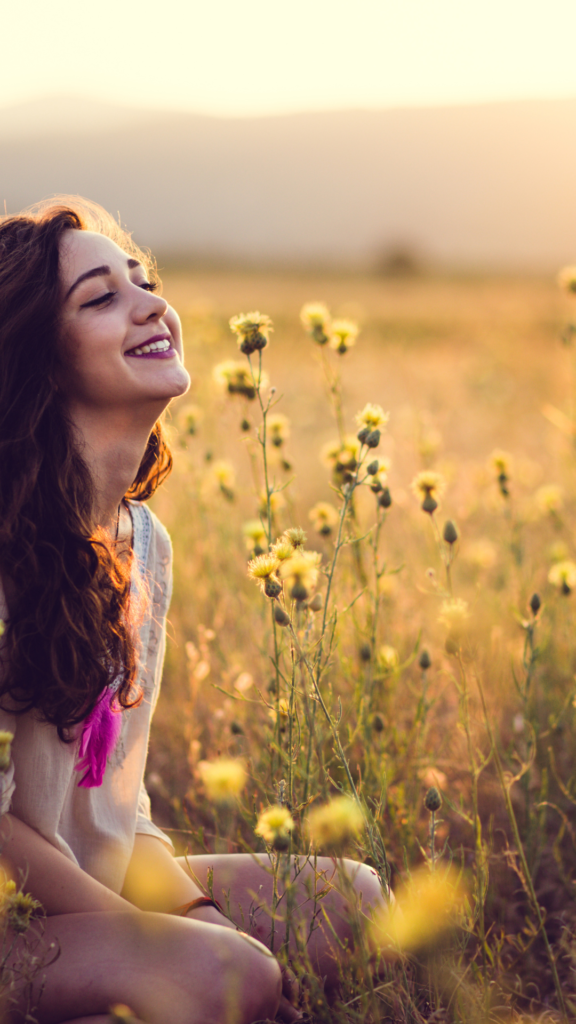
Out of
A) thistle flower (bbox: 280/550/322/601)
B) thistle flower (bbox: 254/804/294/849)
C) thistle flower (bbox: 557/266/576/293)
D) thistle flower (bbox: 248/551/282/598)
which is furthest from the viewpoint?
thistle flower (bbox: 557/266/576/293)

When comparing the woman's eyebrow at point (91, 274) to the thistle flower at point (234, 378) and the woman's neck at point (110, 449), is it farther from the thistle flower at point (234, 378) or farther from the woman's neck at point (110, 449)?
the thistle flower at point (234, 378)

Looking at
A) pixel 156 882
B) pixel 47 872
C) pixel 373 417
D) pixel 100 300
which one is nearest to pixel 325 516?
pixel 373 417

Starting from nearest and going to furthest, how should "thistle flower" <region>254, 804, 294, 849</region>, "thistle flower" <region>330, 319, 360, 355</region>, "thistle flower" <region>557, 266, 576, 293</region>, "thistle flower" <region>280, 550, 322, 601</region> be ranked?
"thistle flower" <region>254, 804, 294, 849</region> < "thistle flower" <region>280, 550, 322, 601</region> < "thistle flower" <region>330, 319, 360, 355</region> < "thistle flower" <region>557, 266, 576, 293</region>

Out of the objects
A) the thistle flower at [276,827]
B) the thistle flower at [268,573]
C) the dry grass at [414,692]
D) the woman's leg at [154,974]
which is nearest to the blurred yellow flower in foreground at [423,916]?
the dry grass at [414,692]

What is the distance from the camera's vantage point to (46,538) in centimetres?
122

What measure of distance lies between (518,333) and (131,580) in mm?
10054

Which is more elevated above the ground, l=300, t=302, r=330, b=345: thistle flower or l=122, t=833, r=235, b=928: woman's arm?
l=300, t=302, r=330, b=345: thistle flower

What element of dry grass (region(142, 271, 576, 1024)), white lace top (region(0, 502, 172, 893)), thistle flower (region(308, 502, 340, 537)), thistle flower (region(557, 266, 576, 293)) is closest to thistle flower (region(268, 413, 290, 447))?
dry grass (region(142, 271, 576, 1024))

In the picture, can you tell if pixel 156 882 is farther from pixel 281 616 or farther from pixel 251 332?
pixel 251 332

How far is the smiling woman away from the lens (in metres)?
1.07

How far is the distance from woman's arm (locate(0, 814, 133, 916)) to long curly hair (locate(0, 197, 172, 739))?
16 centimetres

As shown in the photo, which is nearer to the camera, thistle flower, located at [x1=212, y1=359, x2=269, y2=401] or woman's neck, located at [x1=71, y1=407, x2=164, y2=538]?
woman's neck, located at [x1=71, y1=407, x2=164, y2=538]

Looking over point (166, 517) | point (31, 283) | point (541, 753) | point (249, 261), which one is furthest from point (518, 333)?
point (249, 261)

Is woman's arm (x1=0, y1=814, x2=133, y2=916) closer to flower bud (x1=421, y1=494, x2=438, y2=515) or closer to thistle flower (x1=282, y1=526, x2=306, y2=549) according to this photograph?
thistle flower (x1=282, y1=526, x2=306, y2=549)
